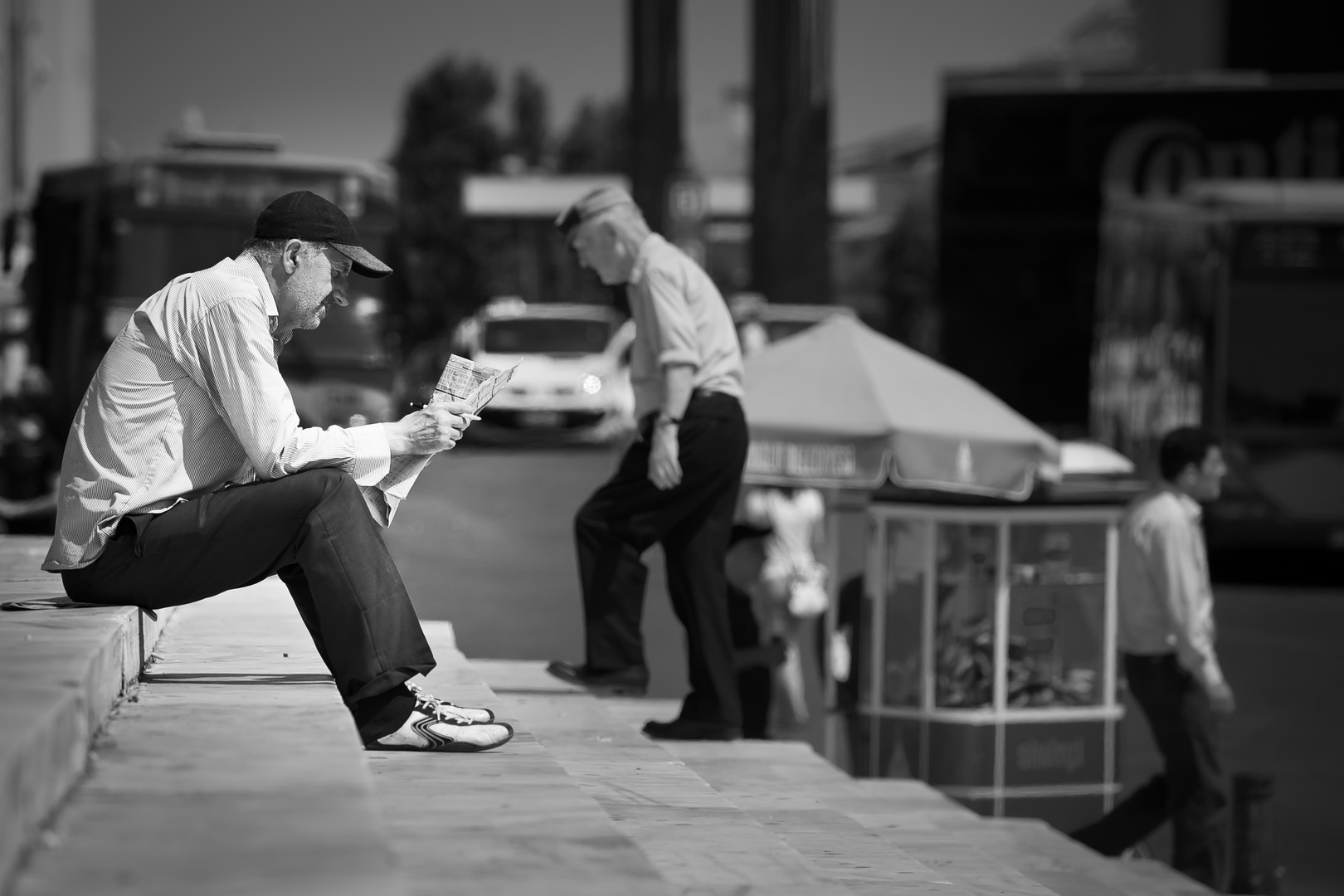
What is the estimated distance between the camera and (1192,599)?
7949 mm

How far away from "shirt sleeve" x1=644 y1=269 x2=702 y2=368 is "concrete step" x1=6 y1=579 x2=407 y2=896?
6.44ft

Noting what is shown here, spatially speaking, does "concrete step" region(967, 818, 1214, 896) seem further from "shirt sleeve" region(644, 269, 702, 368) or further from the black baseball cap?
the black baseball cap

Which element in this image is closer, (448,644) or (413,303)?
(448,644)

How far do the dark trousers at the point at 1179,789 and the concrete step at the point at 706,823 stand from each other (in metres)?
2.03

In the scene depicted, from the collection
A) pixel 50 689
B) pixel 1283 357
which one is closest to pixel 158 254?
pixel 1283 357

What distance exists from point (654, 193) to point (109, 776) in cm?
2829

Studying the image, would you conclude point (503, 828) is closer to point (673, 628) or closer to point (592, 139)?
point (673, 628)

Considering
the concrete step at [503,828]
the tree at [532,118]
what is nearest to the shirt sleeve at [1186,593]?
the concrete step at [503,828]

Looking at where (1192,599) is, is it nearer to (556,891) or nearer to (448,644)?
(448,644)

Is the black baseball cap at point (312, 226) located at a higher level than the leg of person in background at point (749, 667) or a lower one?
higher

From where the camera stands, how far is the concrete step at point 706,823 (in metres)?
4.26

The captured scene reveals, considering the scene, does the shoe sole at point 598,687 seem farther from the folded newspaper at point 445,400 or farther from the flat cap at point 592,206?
the folded newspaper at point 445,400

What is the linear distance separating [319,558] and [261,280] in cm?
69

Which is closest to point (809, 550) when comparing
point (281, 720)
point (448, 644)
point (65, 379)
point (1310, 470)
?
point (448, 644)
